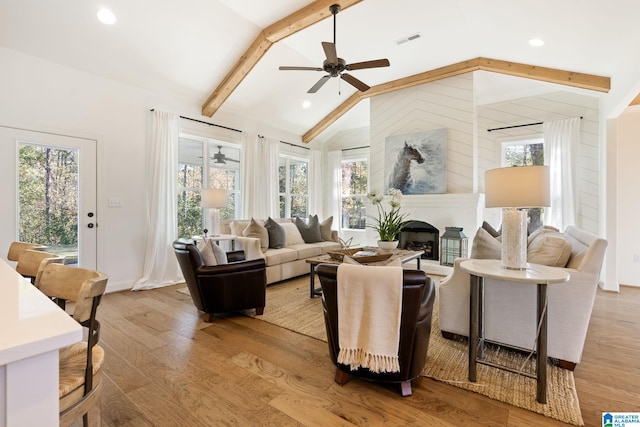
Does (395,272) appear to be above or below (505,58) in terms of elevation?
below

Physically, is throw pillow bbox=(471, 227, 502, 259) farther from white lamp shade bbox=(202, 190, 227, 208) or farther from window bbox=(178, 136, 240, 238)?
window bbox=(178, 136, 240, 238)

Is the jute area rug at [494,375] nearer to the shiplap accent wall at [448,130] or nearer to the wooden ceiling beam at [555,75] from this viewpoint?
the shiplap accent wall at [448,130]

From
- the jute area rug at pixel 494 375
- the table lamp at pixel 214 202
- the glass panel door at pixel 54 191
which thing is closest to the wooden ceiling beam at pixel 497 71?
the table lamp at pixel 214 202

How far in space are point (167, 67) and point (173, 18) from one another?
811 mm

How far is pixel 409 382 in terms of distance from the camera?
6.16ft

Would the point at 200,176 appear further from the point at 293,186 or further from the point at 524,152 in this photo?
the point at 524,152

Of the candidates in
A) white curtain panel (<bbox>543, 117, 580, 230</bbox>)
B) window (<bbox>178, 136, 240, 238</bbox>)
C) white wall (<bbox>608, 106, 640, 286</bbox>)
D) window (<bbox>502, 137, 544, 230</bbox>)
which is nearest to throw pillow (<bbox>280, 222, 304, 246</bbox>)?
window (<bbox>178, 136, 240, 238</bbox>)

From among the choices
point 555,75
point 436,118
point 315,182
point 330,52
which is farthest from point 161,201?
point 555,75

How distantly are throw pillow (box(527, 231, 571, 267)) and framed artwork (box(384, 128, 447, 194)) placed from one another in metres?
3.05

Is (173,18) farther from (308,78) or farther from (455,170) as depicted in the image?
(455,170)

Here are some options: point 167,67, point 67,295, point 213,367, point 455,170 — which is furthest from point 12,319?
point 455,170

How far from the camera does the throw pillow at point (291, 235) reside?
16.7ft

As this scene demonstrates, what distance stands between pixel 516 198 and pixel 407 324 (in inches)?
42.0

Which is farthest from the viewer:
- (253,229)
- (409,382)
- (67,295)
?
(253,229)
